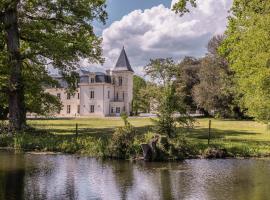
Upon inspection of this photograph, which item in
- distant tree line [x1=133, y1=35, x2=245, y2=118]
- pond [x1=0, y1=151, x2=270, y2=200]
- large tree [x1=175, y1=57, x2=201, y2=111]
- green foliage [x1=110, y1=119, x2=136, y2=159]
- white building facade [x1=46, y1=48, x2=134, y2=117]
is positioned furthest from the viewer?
white building facade [x1=46, y1=48, x2=134, y2=117]

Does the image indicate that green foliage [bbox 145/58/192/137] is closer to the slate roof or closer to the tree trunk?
the tree trunk

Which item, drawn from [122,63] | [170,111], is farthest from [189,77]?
[170,111]

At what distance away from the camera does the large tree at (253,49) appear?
73.8 feet

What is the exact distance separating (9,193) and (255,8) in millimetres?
18651

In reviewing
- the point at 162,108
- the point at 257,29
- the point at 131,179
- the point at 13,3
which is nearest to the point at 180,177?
the point at 131,179

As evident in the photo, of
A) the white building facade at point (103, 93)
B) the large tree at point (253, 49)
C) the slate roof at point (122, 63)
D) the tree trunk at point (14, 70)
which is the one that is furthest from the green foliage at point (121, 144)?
the slate roof at point (122, 63)

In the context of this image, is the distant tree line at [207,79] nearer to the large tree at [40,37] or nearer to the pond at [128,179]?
the large tree at [40,37]

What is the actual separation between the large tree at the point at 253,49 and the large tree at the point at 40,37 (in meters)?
9.19

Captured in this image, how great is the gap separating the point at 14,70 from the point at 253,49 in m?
14.7

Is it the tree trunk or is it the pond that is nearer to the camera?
the pond

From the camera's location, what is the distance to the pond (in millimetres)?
12180

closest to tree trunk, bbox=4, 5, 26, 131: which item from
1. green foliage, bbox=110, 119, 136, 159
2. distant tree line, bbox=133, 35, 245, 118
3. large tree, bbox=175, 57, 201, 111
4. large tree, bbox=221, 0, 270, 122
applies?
green foliage, bbox=110, 119, 136, 159

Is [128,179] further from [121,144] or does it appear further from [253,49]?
[253,49]

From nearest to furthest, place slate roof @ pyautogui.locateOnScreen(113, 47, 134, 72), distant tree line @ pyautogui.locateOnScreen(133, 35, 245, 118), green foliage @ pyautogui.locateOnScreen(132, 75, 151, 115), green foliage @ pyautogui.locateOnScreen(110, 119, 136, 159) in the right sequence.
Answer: green foliage @ pyautogui.locateOnScreen(110, 119, 136, 159)
distant tree line @ pyautogui.locateOnScreen(133, 35, 245, 118)
green foliage @ pyautogui.locateOnScreen(132, 75, 151, 115)
slate roof @ pyautogui.locateOnScreen(113, 47, 134, 72)
